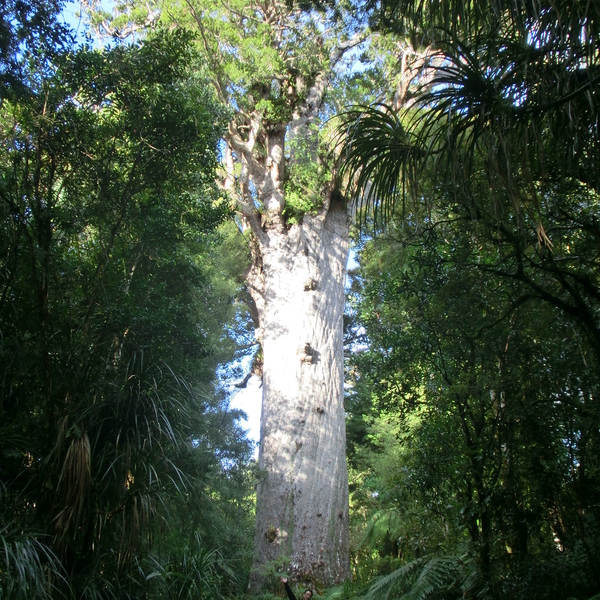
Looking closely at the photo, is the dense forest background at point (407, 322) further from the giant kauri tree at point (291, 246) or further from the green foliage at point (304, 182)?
the green foliage at point (304, 182)

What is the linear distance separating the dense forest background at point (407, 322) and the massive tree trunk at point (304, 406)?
62 centimetres

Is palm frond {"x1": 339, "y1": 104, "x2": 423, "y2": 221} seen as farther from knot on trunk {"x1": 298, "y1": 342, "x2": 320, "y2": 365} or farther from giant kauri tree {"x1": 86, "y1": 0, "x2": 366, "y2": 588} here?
knot on trunk {"x1": 298, "y1": 342, "x2": 320, "y2": 365}

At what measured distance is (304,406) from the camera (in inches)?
259

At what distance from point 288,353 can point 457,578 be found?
146 inches

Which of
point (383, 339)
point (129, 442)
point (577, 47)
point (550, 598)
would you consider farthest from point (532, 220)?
point (129, 442)

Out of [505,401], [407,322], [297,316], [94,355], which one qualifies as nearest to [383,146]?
[505,401]

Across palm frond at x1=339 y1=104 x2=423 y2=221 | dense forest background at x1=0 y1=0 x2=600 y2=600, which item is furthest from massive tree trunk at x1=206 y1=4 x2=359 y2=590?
palm frond at x1=339 y1=104 x2=423 y2=221

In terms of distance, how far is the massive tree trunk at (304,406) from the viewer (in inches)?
232

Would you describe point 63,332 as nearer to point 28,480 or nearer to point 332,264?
point 28,480

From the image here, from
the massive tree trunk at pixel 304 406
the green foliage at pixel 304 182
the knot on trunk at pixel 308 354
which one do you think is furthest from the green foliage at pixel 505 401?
the green foliage at pixel 304 182

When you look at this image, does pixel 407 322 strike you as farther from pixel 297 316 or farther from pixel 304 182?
pixel 304 182

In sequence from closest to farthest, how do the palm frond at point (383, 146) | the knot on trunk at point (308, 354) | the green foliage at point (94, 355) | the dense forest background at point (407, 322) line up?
the dense forest background at point (407, 322)
the palm frond at point (383, 146)
the green foliage at point (94, 355)
the knot on trunk at point (308, 354)

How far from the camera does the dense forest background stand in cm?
300

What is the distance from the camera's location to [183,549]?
4.44m
